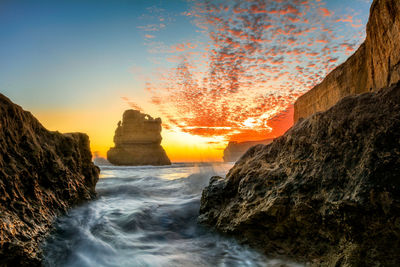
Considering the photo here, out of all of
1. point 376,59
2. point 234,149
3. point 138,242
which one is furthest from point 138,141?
point 234,149

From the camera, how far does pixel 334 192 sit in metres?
2.09

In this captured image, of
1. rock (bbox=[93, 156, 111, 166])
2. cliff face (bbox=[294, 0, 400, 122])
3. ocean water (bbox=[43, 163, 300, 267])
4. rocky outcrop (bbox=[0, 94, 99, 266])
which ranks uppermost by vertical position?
cliff face (bbox=[294, 0, 400, 122])

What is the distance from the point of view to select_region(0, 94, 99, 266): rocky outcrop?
2043 mm

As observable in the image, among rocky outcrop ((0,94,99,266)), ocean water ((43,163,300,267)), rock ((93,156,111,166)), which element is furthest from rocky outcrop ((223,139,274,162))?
rocky outcrop ((0,94,99,266))

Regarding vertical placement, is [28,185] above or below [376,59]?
below

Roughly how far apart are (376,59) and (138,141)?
37390 mm

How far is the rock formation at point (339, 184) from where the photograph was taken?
5.90 feet

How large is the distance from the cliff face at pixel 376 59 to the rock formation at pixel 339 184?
1cm

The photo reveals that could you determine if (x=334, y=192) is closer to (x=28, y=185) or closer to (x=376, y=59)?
(x=376, y=59)

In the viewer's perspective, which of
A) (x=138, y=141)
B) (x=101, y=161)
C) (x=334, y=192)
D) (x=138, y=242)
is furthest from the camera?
(x=101, y=161)

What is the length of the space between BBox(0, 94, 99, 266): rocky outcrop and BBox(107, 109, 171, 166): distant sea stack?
33.5 m

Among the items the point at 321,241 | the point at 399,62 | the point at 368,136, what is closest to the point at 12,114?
the point at 321,241

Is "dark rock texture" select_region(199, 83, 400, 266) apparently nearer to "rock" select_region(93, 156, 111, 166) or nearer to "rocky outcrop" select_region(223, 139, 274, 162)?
"rock" select_region(93, 156, 111, 166)

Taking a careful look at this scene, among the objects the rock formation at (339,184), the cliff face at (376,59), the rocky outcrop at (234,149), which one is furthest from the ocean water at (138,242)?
the rocky outcrop at (234,149)
